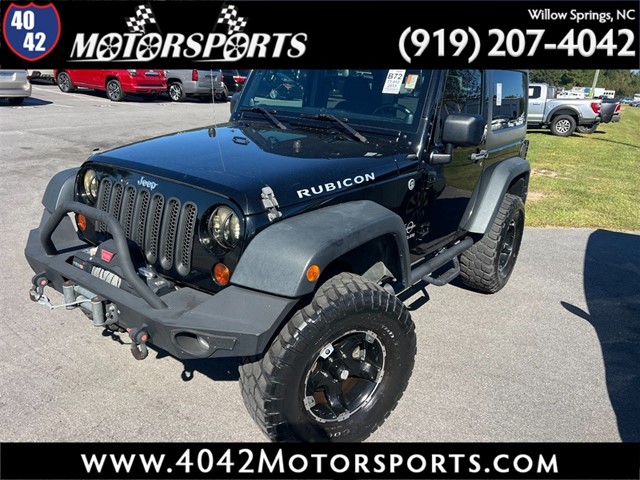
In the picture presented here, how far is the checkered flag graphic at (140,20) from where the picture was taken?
15.1 metres

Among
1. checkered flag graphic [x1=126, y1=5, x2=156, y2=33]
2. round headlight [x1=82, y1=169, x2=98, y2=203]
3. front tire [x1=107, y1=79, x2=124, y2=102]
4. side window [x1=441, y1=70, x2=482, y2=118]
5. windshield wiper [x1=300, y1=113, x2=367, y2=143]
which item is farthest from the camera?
front tire [x1=107, y1=79, x2=124, y2=102]

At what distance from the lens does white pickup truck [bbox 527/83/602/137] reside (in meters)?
18.7

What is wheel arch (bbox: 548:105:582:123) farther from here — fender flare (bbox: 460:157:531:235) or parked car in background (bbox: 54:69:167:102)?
fender flare (bbox: 460:157:531:235)

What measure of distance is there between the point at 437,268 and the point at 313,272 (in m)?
1.59

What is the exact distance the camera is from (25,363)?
3.40m

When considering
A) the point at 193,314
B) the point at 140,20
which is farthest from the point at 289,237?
the point at 140,20

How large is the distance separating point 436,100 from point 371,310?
1.52 m

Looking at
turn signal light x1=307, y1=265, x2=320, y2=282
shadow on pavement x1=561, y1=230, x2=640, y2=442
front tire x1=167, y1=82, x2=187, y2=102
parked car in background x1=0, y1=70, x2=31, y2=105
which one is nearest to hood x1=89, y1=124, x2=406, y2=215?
turn signal light x1=307, y1=265, x2=320, y2=282

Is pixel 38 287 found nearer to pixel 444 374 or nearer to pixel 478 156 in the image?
pixel 444 374

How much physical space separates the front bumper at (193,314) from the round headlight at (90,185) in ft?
1.38

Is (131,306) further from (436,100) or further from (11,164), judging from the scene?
(11,164)

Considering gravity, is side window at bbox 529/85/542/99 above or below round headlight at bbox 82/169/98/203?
above

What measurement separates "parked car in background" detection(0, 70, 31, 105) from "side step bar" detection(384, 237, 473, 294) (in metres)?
14.3

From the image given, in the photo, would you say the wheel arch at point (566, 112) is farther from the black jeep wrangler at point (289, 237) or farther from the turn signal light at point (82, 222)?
the turn signal light at point (82, 222)
